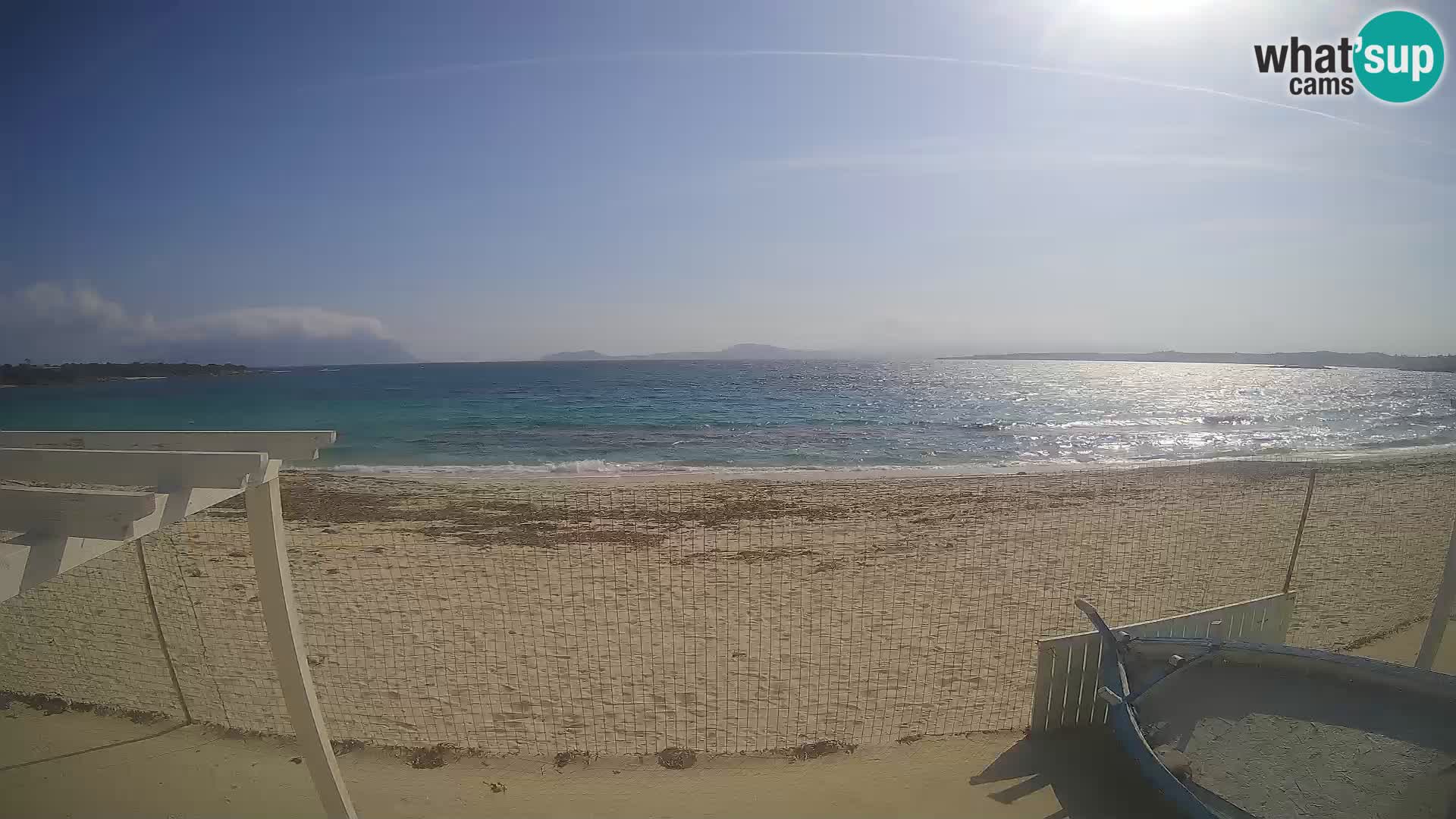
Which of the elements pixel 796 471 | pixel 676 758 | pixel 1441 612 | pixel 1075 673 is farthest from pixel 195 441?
pixel 796 471

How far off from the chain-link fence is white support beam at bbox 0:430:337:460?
2.60m

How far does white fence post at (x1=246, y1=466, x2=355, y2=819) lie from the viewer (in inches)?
108

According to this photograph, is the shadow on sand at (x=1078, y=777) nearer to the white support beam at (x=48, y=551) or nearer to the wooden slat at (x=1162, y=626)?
the wooden slat at (x=1162, y=626)

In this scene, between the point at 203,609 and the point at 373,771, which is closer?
the point at 373,771

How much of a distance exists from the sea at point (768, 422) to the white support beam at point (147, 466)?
56.2 ft

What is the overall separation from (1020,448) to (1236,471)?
9030 millimetres

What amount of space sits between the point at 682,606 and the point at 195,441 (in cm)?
534

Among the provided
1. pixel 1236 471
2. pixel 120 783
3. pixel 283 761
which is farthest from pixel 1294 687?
pixel 1236 471

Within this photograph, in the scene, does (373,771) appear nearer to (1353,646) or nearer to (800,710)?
(800,710)

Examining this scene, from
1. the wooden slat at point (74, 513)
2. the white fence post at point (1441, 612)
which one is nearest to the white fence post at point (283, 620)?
the wooden slat at point (74, 513)

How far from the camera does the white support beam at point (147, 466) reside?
2.10 metres

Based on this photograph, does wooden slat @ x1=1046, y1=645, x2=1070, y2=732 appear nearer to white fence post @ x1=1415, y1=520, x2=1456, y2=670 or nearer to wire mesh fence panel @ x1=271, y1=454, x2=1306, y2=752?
wire mesh fence panel @ x1=271, y1=454, x2=1306, y2=752

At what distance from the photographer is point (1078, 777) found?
391 centimetres

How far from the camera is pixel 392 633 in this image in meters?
6.60
